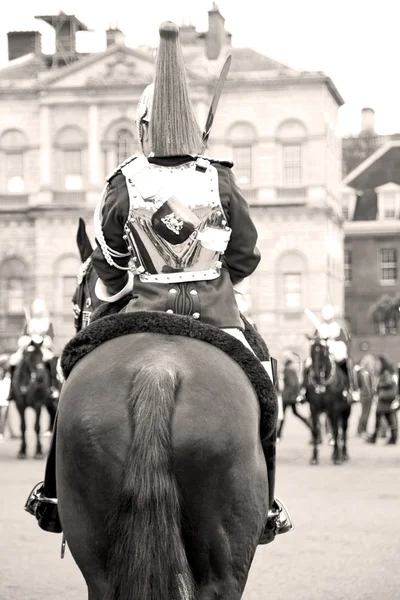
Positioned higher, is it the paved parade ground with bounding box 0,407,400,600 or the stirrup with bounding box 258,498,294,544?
the stirrup with bounding box 258,498,294,544

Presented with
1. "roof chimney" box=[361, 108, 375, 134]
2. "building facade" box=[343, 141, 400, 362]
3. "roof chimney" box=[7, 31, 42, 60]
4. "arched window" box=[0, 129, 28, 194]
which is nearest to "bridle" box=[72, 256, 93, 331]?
"arched window" box=[0, 129, 28, 194]

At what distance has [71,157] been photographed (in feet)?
196

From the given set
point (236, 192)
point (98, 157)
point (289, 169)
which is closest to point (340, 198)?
point (289, 169)

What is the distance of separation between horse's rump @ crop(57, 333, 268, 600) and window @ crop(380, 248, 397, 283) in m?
A: 62.2

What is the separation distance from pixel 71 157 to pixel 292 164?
10272 mm

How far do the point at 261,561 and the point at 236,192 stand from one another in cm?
480

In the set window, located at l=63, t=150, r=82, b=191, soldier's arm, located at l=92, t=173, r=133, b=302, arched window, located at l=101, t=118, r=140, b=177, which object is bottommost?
soldier's arm, located at l=92, t=173, r=133, b=302

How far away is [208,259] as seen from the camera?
15.5ft

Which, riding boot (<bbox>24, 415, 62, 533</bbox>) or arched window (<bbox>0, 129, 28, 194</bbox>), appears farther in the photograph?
arched window (<bbox>0, 129, 28, 194</bbox>)

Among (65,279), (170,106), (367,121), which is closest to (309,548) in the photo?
(170,106)

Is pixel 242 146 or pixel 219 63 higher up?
pixel 219 63

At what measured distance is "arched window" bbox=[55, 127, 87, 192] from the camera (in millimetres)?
59375

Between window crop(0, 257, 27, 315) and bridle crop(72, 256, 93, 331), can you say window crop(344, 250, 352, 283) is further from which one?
bridle crop(72, 256, 93, 331)

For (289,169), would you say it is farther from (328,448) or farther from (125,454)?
(125,454)
